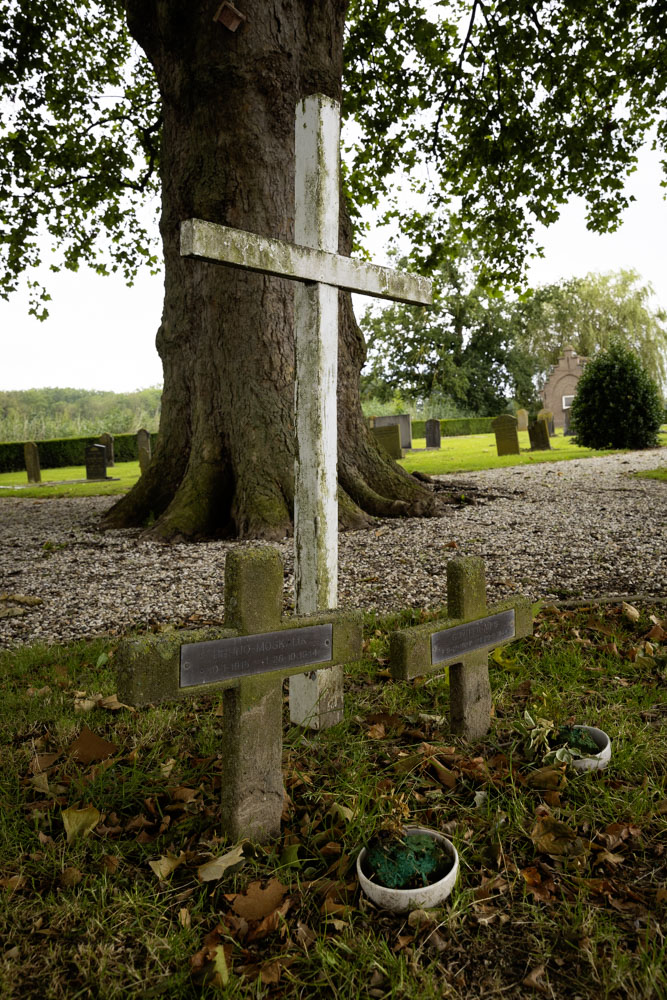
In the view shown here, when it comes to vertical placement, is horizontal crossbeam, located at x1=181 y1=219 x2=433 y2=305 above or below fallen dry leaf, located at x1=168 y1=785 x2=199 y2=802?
above

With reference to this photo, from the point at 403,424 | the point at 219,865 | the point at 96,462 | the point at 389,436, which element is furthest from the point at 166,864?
the point at 403,424

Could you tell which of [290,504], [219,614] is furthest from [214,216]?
[219,614]

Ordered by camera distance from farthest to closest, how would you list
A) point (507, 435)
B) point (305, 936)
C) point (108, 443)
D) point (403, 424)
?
1. point (403, 424)
2. point (108, 443)
3. point (507, 435)
4. point (305, 936)

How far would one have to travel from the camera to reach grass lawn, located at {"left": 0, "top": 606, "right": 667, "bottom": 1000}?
1.55 metres

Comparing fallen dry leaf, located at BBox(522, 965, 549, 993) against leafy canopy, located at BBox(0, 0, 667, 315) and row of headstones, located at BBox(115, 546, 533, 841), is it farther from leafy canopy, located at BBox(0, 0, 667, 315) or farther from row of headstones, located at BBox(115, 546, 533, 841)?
leafy canopy, located at BBox(0, 0, 667, 315)

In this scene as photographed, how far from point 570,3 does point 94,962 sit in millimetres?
10709

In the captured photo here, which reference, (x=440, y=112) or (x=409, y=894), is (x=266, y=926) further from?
(x=440, y=112)

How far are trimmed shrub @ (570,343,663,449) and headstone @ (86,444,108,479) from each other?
13957 millimetres

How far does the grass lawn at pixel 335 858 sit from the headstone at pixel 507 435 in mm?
15256

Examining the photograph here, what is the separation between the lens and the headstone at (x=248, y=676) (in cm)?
193

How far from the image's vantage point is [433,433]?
2353 cm

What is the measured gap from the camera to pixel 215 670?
196 cm

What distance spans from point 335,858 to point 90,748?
3.68 ft

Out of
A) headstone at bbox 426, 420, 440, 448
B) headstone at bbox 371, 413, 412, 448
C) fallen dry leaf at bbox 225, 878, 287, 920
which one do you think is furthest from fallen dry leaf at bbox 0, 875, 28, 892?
headstone at bbox 426, 420, 440, 448
